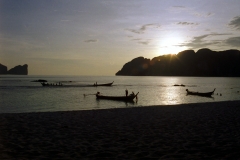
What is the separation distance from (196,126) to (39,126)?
327 inches

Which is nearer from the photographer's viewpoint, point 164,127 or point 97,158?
point 97,158

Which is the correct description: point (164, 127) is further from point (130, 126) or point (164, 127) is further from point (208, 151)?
point (208, 151)

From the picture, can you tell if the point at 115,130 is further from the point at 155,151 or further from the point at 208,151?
the point at 208,151

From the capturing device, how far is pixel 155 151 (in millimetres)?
7910

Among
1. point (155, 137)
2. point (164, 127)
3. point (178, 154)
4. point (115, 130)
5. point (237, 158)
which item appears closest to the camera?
point (237, 158)

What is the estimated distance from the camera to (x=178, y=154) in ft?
24.9

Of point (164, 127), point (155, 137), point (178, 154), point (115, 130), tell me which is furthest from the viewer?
point (164, 127)

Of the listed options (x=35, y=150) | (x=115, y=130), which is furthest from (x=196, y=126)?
(x=35, y=150)

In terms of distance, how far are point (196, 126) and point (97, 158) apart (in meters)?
7.17

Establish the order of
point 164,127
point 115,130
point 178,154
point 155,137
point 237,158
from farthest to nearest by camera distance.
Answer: point 164,127 < point 115,130 < point 155,137 < point 178,154 < point 237,158

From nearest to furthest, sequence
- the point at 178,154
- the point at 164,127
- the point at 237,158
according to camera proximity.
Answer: the point at 237,158 → the point at 178,154 → the point at 164,127

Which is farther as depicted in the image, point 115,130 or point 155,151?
point 115,130

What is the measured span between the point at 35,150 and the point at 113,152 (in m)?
2.66

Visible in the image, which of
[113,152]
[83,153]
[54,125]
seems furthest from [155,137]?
[54,125]
